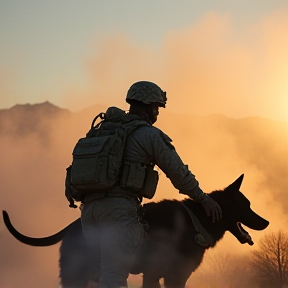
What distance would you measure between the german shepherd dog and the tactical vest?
1934 millimetres

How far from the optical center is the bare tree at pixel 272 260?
29.2 meters

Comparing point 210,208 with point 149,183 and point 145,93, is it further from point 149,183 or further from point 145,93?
point 145,93

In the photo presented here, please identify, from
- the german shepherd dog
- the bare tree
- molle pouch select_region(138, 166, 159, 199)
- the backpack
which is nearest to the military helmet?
the backpack

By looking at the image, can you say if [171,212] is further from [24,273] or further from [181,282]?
[24,273]

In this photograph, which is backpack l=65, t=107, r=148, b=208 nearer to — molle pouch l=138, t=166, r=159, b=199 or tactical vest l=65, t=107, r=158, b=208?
tactical vest l=65, t=107, r=158, b=208

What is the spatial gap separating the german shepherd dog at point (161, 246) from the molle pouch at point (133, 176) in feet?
6.36

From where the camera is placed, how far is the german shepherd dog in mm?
9586

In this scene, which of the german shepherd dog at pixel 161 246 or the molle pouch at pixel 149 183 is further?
the german shepherd dog at pixel 161 246

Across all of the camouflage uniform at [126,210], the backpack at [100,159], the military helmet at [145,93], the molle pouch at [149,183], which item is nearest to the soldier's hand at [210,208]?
the camouflage uniform at [126,210]

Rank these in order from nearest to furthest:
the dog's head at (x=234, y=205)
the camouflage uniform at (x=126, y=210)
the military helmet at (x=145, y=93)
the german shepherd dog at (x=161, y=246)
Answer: the camouflage uniform at (x=126, y=210), the military helmet at (x=145, y=93), the german shepherd dog at (x=161, y=246), the dog's head at (x=234, y=205)

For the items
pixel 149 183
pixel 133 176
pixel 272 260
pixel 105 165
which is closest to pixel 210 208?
pixel 149 183

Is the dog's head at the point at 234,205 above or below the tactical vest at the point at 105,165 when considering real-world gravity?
above

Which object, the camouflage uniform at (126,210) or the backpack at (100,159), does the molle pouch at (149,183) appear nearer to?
the camouflage uniform at (126,210)

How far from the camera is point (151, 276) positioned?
9.64m
